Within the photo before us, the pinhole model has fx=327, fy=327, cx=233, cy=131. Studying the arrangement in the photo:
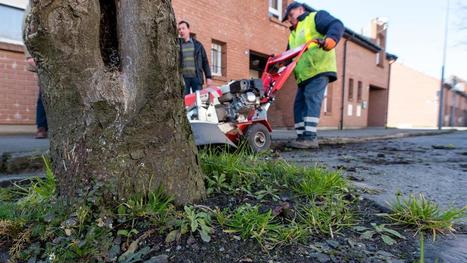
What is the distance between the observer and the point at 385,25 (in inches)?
858

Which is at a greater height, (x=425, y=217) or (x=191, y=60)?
(x=191, y=60)

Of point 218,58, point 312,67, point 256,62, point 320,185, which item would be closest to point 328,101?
point 218,58

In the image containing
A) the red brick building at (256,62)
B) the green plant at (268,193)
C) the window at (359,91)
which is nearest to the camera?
the green plant at (268,193)

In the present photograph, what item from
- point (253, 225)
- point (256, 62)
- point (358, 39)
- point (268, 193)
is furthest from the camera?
point (358, 39)

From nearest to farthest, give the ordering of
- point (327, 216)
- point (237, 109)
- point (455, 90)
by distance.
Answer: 1. point (327, 216)
2. point (237, 109)
3. point (455, 90)

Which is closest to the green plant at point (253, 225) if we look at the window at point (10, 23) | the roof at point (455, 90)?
the window at point (10, 23)

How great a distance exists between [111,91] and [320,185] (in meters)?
1.26

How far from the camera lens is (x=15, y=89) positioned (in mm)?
5973

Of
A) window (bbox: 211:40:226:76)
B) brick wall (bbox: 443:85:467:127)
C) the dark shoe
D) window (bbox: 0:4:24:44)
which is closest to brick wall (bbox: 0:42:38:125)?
window (bbox: 0:4:24:44)

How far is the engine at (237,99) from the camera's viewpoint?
3.94 metres

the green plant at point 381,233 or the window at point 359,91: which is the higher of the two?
the window at point 359,91

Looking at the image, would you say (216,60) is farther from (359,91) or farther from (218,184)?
(359,91)

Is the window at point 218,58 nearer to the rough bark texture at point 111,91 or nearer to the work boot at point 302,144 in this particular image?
the work boot at point 302,144

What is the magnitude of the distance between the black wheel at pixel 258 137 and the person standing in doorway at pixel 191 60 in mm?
2260
